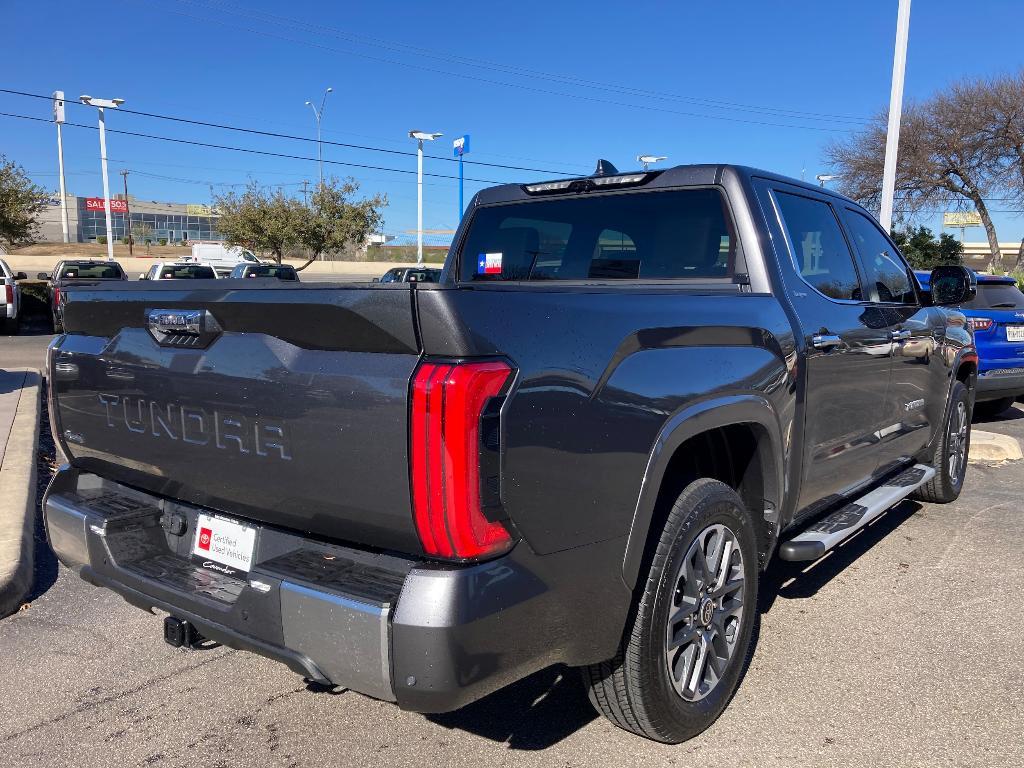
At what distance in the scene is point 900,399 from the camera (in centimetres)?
455

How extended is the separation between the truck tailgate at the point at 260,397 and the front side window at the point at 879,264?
10.4 ft

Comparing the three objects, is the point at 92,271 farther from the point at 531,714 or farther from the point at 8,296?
the point at 531,714

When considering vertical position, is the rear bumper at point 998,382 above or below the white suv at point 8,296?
below

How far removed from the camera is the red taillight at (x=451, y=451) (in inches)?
77.3

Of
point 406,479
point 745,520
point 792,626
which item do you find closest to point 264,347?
point 406,479

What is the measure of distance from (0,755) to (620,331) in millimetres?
2487

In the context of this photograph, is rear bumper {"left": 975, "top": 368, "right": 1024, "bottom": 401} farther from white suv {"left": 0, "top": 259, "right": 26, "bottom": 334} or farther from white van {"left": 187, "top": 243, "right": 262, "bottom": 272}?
white van {"left": 187, "top": 243, "right": 262, "bottom": 272}

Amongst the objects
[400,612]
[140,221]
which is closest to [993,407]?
[400,612]

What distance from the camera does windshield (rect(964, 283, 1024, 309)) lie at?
29.0 feet

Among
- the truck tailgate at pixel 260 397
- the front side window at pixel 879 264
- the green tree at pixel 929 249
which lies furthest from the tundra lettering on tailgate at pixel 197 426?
the green tree at pixel 929 249

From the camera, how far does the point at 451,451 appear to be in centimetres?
197

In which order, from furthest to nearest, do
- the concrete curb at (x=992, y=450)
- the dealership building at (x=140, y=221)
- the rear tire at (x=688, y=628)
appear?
the dealership building at (x=140, y=221), the concrete curb at (x=992, y=450), the rear tire at (x=688, y=628)

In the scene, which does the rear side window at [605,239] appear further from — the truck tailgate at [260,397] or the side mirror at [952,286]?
the side mirror at [952,286]

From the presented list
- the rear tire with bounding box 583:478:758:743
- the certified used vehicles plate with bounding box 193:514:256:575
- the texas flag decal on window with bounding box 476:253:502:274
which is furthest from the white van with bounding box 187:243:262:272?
the rear tire with bounding box 583:478:758:743
